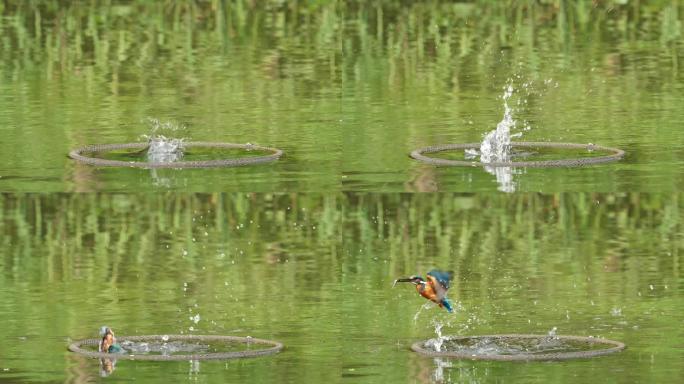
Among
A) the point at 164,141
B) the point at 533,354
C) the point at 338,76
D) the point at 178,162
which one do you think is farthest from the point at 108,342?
the point at 338,76

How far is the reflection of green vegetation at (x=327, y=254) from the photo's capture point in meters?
13.2

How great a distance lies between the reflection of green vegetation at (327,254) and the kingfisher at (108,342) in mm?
1097

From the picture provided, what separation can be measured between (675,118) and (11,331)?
5.14 m

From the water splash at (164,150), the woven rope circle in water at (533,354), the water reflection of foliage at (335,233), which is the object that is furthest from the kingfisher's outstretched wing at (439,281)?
the water splash at (164,150)

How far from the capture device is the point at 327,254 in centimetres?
1393

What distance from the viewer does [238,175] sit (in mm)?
13969

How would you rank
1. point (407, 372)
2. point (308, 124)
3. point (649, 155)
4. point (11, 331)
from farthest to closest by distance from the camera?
1. point (308, 124)
2. point (649, 155)
3. point (11, 331)
4. point (407, 372)

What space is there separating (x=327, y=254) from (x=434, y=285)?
173 centimetres

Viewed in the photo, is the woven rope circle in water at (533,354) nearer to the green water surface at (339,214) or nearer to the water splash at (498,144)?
the green water surface at (339,214)

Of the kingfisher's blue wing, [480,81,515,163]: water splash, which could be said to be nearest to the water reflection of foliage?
[480,81,515,163]: water splash

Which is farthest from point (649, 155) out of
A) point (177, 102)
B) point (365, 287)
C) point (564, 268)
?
point (177, 102)

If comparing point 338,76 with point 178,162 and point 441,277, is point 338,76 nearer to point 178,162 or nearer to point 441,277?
point 178,162

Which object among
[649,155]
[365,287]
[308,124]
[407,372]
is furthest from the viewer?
[308,124]

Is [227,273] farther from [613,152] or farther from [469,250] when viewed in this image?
[613,152]
